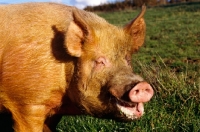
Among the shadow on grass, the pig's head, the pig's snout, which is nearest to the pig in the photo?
the pig's head

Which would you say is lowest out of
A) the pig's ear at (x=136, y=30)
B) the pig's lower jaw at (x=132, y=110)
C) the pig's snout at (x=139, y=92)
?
the pig's lower jaw at (x=132, y=110)

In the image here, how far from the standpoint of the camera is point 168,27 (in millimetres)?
16328

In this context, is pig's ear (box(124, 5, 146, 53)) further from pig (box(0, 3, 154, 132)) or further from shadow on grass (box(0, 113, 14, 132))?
shadow on grass (box(0, 113, 14, 132))

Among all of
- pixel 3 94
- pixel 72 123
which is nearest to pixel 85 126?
pixel 72 123

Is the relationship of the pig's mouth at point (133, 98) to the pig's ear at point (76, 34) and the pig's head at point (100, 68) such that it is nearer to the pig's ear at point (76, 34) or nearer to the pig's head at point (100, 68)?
the pig's head at point (100, 68)

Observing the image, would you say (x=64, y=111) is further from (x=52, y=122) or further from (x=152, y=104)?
(x=152, y=104)

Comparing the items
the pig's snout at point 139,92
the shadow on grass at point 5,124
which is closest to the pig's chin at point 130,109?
the pig's snout at point 139,92

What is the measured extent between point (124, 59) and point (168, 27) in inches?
511

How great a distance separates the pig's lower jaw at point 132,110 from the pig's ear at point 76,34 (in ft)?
2.22

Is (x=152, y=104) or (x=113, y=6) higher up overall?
(x=152, y=104)

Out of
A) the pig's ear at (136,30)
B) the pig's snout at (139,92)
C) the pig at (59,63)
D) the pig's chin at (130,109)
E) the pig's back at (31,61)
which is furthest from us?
the pig's ear at (136,30)

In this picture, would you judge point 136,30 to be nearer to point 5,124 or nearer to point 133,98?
point 133,98

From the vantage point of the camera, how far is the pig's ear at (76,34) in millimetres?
3711

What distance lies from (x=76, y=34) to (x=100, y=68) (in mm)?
405
